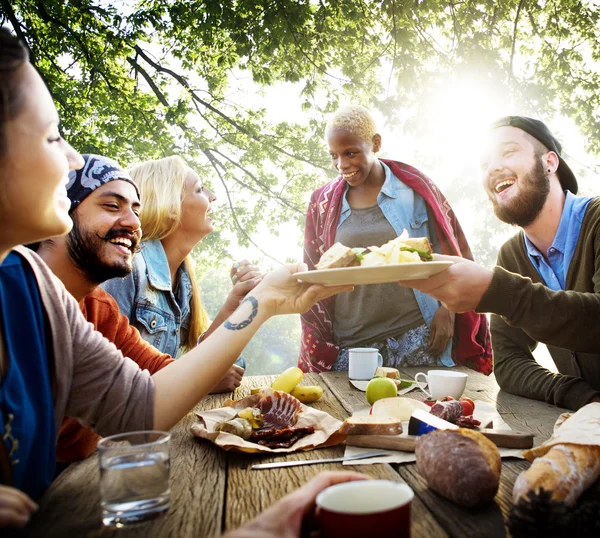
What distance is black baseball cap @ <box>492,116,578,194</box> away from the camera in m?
2.83

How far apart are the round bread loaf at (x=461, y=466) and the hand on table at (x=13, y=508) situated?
88 cm

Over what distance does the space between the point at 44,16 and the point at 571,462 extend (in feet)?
27.3

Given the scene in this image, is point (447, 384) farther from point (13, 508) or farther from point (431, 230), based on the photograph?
point (431, 230)

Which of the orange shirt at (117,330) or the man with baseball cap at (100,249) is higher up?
the man with baseball cap at (100,249)

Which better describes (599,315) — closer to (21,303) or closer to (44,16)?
(21,303)

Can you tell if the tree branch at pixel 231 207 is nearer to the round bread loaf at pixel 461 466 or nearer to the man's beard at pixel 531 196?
the man's beard at pixel 531 196

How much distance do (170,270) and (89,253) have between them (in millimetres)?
1307

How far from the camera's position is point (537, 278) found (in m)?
2.65

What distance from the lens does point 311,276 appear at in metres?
1.89

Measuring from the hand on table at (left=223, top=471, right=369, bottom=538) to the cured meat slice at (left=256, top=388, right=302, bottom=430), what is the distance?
0.80 meters

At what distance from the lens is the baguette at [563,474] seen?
1034 millimetres

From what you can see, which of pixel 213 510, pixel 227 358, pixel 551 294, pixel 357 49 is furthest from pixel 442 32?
pixel 213 510

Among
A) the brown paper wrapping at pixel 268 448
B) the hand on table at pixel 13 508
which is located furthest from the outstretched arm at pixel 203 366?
the hand on table at pixel 13 508

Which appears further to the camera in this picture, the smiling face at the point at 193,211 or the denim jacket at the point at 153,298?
the smiling face at the point at 193,211
